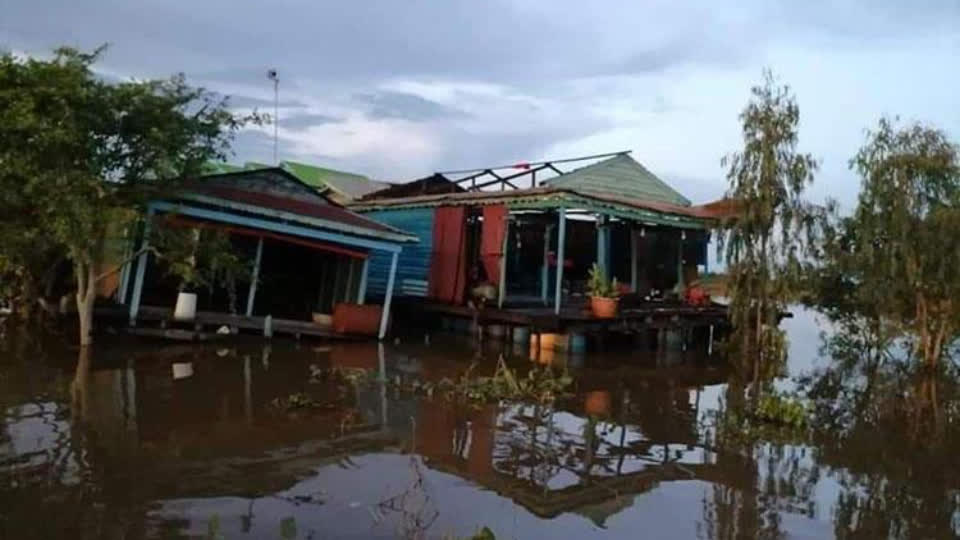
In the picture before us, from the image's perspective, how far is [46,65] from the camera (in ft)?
40.8

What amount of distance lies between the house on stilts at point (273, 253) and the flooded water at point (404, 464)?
111 inches

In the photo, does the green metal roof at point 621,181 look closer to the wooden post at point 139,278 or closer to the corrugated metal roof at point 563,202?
the corrugated metal roof at point 563,202

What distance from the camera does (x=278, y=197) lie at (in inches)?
661

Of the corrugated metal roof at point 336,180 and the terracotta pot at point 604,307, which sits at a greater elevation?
the corrugated metal roof at point 336,180

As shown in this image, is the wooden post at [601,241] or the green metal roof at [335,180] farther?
the green metal roof at [335,180]

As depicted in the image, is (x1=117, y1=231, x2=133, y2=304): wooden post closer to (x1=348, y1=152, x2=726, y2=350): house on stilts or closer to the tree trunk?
the tree trunk

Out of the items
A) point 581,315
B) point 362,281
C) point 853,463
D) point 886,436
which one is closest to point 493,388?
point 853,463

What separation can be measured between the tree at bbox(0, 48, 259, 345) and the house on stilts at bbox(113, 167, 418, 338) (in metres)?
0.76

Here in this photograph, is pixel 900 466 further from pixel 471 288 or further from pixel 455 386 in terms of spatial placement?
pixel 471 288

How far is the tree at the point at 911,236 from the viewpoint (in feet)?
49.5

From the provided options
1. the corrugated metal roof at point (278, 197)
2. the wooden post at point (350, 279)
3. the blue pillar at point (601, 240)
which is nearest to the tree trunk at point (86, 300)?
the corrugated metal roof at point (278, 197)

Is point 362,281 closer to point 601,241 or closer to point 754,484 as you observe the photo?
point 601,241

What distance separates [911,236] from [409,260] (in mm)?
10852

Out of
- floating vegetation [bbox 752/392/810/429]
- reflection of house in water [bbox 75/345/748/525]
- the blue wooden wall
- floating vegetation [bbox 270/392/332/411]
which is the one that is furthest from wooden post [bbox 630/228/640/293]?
floating vegetation [bbox 270/392/332/411]
